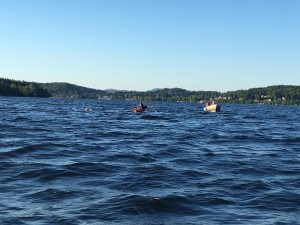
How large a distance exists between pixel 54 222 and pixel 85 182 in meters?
4.50

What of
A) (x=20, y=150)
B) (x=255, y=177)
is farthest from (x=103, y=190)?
(x=20, y=150)

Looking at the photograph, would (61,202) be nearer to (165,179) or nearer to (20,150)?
(165,179)

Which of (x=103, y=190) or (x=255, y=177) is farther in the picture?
(x=255, y=177)

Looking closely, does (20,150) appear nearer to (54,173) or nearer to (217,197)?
(54,173)

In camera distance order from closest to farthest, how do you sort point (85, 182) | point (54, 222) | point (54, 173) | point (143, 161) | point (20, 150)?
point (54, 222) < point (85, 182) < point (54, 173) < point (143, 161) < point (20, 150)

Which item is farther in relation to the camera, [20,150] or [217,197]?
[20,150]

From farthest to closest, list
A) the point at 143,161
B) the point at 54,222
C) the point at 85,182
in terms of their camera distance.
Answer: the point at 143,161 → the point at 85,182 → the point at 54,222

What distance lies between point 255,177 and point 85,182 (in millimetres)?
6058

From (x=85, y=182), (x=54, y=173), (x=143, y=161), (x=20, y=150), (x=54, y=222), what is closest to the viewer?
(x=54, y=222)

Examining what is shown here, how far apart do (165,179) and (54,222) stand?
6.01 m

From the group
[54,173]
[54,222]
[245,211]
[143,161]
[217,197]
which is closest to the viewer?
[54,222]

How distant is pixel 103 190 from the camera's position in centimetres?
1350

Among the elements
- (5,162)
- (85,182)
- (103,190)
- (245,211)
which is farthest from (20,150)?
(245,211)

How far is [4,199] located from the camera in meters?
12.0
